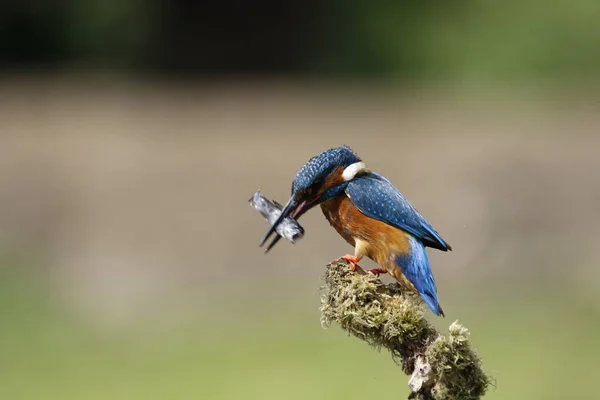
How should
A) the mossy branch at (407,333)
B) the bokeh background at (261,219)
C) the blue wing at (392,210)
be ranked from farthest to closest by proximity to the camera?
the bokeh background at (261,219) < the blue wing at (392,210) < the mossy branch at (407,333)

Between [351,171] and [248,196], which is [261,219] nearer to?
[248,196]

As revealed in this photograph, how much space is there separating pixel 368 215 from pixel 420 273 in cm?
18

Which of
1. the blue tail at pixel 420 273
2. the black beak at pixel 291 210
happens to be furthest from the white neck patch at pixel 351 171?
the blue tail at pixel 420 273

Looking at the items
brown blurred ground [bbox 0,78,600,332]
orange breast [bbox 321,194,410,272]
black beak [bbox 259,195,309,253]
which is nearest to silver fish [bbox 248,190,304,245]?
black beak [bbox 259,195,309,253]

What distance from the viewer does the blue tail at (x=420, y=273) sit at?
2018 mm

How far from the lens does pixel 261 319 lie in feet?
26.5

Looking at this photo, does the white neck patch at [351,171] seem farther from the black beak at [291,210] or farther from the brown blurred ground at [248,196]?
the brown blurred ground at [248,196]

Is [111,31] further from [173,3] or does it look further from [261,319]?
[261,319]

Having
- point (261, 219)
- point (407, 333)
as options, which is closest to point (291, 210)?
point (407, 333)

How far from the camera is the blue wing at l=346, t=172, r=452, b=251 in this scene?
2.13 meters

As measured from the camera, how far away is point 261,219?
26.0 feet

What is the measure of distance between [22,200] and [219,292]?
1.97m

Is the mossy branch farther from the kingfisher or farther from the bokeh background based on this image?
the bokeh background

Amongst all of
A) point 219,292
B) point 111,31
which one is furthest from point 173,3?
point 219,292
